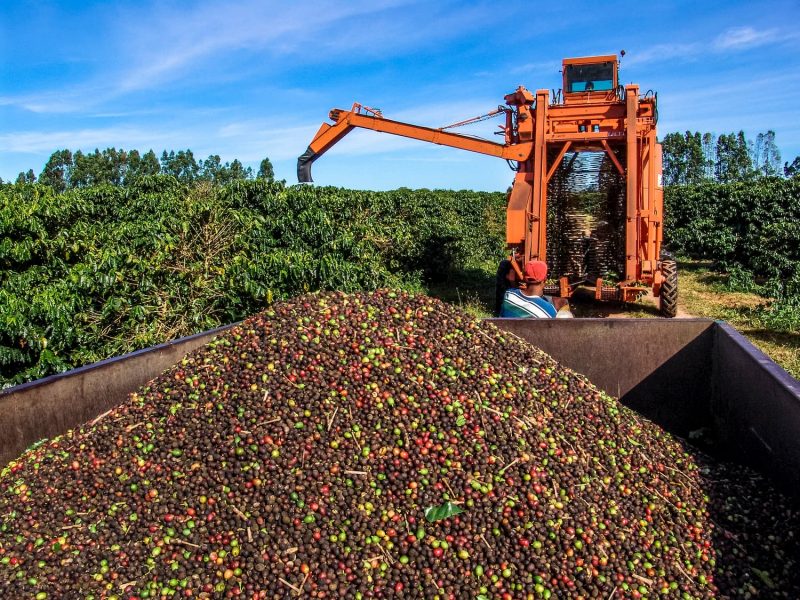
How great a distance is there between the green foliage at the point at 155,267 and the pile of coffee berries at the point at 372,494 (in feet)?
8.63

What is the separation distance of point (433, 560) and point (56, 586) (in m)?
1.38

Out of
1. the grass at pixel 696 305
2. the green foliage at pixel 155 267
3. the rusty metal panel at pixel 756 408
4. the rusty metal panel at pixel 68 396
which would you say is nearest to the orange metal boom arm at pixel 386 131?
the green foliage at pixel 155 267

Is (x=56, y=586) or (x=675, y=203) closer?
(x=56, y=586)

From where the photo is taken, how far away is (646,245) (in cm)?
782

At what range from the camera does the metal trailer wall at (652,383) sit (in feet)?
8.95

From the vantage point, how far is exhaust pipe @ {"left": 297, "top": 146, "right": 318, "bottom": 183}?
984cm

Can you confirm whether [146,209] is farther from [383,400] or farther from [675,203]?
[675,203]

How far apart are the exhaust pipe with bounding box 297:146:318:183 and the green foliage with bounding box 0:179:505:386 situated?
1.48 metres

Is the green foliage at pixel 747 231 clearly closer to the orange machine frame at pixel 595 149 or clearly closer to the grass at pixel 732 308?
the grass at pixel 732 308

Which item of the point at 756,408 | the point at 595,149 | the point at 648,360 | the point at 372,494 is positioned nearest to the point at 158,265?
the point at 372,494

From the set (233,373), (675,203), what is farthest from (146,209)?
(675,203)

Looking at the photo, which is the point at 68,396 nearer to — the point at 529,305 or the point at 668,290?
the point at 529,305

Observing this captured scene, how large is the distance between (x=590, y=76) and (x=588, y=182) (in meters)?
1.43

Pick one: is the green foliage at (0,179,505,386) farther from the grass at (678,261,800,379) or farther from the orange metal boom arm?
the grass at (678,261,800,379)
